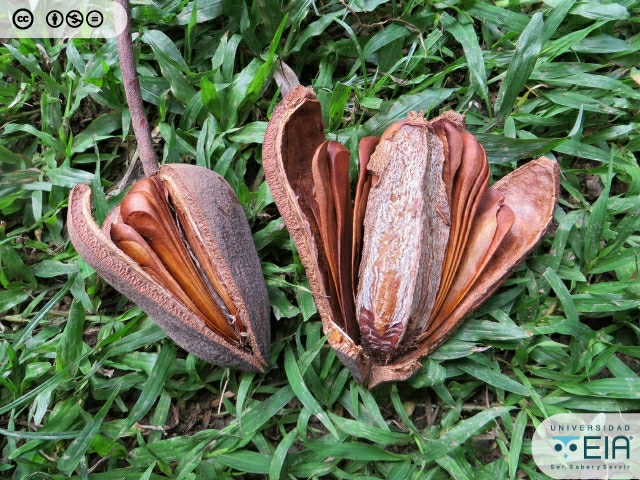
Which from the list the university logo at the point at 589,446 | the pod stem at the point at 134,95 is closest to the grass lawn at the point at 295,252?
the university logo at the point at 589,446

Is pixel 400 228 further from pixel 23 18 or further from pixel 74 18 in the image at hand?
pixel 23 18

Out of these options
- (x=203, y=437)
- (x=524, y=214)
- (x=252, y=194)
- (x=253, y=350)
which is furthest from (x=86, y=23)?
(x=524, y=214)

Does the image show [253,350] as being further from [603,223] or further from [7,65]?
[7,65]

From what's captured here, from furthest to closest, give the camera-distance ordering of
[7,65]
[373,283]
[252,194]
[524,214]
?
1. [7,65]
2. [252,194]
3. [524,214]
4. [373,283]

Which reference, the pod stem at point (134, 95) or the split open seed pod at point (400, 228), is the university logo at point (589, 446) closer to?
the split open seed pod at point (400, 228)

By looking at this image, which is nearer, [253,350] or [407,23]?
[253,350]

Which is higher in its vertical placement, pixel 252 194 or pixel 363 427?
pixel 252 194

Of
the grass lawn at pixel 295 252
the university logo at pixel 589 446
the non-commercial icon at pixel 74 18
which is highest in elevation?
the non-commercial icon at pixel 74 18

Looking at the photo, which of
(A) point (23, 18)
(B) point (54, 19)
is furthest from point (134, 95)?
(A) point (23, 18)
